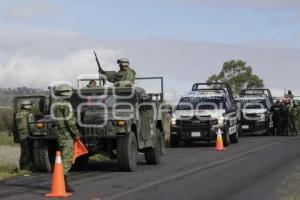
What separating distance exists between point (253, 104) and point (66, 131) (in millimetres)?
22297

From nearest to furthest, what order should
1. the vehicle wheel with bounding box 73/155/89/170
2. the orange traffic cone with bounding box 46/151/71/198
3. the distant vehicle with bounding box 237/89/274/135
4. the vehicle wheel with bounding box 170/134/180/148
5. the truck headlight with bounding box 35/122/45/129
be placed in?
the orange traffic cone with bounding box 46/151/71/198, the truck headlight with bounding box 35/122/45/129, the vehicle wheel with bounding box 73/155/89/170, the vehicle wheel with bounding box 170/134/180/148, the distant vehicle with bounding box 237/89/274/135

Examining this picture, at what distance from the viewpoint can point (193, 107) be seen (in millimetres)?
24844

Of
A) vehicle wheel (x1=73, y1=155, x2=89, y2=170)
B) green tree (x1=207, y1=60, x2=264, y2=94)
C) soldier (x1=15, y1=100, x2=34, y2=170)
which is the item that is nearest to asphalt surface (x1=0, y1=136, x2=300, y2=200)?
vehicle wheel (x1=73, y1=155, x2=89, y2=170)

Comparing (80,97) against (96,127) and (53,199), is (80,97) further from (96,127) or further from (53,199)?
(53,199)

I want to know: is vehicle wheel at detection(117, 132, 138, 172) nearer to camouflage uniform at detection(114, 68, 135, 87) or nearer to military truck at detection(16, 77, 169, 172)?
military truck at detection(16, 77, 169, 172)

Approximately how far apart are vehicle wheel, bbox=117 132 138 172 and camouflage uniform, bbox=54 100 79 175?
9.68ft

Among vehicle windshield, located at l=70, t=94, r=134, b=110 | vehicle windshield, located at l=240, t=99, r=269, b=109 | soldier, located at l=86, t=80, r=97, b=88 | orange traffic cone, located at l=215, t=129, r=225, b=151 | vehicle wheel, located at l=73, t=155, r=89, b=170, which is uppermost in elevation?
vehicle windshield, located at l=240, t=99, r=269, b=109

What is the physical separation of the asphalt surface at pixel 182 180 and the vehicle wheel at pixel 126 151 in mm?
198

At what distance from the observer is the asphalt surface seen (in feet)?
36.5

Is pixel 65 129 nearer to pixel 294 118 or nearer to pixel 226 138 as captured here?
pixel 226 138

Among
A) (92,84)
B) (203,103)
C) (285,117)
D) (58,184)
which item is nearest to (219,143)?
(203,103)

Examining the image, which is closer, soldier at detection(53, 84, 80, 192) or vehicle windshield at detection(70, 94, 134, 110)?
soldier at detection(53, 84, 80, 192)

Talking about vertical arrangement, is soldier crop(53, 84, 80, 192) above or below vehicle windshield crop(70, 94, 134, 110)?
below

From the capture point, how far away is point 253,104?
3291cm
